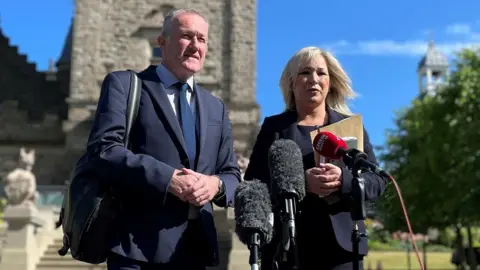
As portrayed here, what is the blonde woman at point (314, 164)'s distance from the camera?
11.8ft

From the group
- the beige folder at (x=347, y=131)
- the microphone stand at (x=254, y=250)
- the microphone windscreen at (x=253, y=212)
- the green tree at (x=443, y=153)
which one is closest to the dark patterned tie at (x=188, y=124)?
the microphone windscreen at (x=253, y=212)

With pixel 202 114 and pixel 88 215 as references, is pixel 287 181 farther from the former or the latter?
pixel 88 215

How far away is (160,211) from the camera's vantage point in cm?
336

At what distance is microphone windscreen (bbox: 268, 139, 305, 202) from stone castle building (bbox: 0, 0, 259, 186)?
2089cm

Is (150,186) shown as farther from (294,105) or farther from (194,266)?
(294,105)

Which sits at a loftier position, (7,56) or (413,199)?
(7,56)

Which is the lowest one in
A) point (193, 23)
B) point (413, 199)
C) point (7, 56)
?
point (413, 199)

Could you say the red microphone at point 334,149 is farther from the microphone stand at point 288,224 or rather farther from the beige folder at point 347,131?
the microphone stand at point 288,224

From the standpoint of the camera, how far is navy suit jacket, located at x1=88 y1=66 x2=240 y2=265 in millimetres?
3217

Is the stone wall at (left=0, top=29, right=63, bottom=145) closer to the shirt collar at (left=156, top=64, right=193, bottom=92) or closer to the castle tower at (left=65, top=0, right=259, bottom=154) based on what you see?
the castle tower at (left=65, top=0, right=259, bottom=154)

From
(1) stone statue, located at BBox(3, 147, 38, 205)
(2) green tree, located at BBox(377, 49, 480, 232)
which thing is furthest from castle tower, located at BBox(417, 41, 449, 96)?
(1) stone statue, located at BBox(3, 147, 38, 205)

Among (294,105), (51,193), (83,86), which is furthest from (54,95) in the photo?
Result: (294,105)

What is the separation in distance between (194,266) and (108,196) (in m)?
0.61

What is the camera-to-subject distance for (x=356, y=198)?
3262mm
